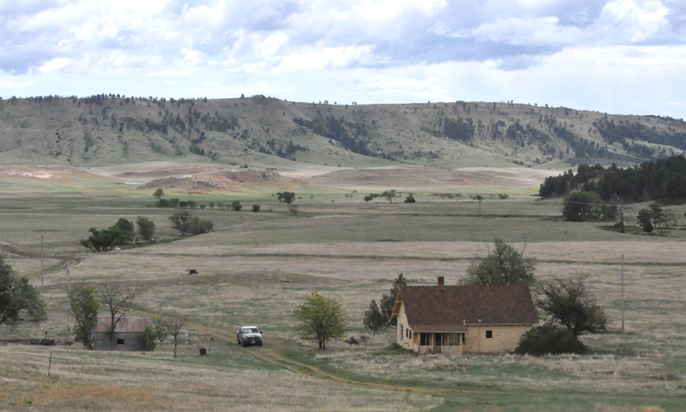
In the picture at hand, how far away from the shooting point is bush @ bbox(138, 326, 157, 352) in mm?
45219

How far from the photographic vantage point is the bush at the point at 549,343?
43.1 metres

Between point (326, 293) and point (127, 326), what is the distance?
2379cm

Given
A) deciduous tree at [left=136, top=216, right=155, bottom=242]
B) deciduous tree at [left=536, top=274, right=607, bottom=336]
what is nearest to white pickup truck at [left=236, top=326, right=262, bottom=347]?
deciduous tree at [left=536, top=274, right=607, bottom=336]

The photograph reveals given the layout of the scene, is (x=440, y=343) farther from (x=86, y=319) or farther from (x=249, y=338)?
(x=86, y=319)

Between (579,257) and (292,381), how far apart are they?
66700 mm

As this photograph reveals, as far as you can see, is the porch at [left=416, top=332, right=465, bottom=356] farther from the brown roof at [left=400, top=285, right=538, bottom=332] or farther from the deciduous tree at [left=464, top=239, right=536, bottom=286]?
the deciduous tree at [left=464, top=239, right=536, bottom=286]

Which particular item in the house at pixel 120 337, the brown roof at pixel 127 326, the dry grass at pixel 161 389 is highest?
the dry grass at pixel 161 389

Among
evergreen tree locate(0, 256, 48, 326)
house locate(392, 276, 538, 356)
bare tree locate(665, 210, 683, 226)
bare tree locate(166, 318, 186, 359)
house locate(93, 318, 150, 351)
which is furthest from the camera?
bare tree locate(665, 210, 683, 226)

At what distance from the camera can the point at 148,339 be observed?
45.3 metres

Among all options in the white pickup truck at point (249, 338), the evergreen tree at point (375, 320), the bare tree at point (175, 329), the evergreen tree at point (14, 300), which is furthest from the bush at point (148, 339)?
the evergreen tree at point (375, 320)

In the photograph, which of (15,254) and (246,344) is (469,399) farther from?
(15,254)

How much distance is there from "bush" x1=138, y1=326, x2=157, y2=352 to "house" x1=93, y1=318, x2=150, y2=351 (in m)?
0.36

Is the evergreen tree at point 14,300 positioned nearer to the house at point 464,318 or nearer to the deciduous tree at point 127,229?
the house at point 464,318

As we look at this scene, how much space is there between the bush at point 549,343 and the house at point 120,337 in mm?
20265
